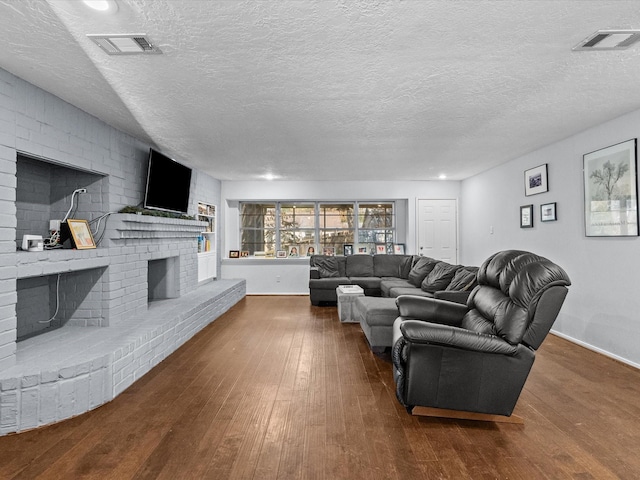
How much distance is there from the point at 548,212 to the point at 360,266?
3327 mm

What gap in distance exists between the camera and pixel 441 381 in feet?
7.91

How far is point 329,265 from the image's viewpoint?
23.5ft

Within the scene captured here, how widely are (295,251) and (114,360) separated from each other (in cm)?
551

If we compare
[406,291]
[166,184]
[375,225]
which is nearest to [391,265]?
[375,225]

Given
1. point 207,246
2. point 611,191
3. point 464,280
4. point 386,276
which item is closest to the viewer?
point 611,191

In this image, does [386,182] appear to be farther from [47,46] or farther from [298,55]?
[47,46]

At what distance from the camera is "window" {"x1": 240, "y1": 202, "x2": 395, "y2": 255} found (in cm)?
828

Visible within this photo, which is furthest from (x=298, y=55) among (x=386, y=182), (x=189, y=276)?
(x=386, y=182)

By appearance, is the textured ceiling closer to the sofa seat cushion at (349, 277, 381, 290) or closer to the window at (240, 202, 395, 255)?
the sofa seat cushion at (349, 277, 381, 290)

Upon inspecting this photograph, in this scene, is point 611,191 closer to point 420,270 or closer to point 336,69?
point 420,270

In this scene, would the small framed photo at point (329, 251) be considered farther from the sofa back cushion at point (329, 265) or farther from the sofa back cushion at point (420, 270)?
the sofa back cushion at point (420, 270)

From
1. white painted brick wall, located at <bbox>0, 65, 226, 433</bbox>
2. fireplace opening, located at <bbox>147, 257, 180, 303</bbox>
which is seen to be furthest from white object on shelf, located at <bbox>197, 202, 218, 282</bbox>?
white painted brick wall, located at <bbox>0, 65, 226, 433</bbox>

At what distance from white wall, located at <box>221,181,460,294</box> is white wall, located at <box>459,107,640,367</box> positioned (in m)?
1.98

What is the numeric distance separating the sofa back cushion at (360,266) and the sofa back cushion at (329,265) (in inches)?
5.3
